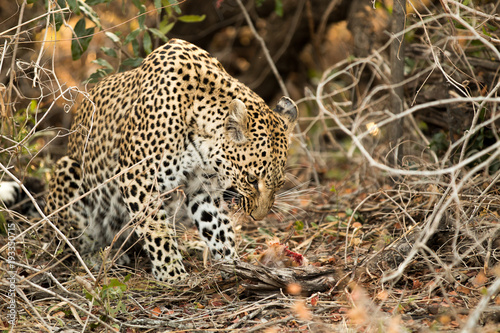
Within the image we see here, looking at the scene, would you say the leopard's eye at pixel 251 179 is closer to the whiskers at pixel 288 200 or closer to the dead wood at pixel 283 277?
the whiskers at pixel 288 200

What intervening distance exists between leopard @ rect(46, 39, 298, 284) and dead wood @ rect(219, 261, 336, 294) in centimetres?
66

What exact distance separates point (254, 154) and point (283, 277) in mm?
1092

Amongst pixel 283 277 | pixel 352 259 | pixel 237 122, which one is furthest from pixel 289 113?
pixel 283 277

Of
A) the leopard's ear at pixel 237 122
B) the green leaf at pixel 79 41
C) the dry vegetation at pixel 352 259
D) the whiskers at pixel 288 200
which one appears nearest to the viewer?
the dry vegetation at pixel 352 259

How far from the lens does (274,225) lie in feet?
22.1

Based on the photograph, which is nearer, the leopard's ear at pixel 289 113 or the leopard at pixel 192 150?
the leopard at pixel 192 150

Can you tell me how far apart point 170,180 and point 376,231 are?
210 centimetres

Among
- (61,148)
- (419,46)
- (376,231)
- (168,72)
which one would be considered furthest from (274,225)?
(61,148)

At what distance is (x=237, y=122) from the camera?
16.3 feet

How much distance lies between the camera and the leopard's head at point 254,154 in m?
4.96

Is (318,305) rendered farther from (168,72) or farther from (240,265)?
(168,72)

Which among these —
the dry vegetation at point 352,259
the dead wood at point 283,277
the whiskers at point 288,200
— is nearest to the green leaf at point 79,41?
the dry vegetation at point 352,259

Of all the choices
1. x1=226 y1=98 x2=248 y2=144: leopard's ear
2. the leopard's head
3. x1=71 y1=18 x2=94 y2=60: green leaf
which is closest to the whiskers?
the leopard's head

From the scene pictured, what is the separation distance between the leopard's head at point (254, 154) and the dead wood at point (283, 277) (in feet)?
2.35
